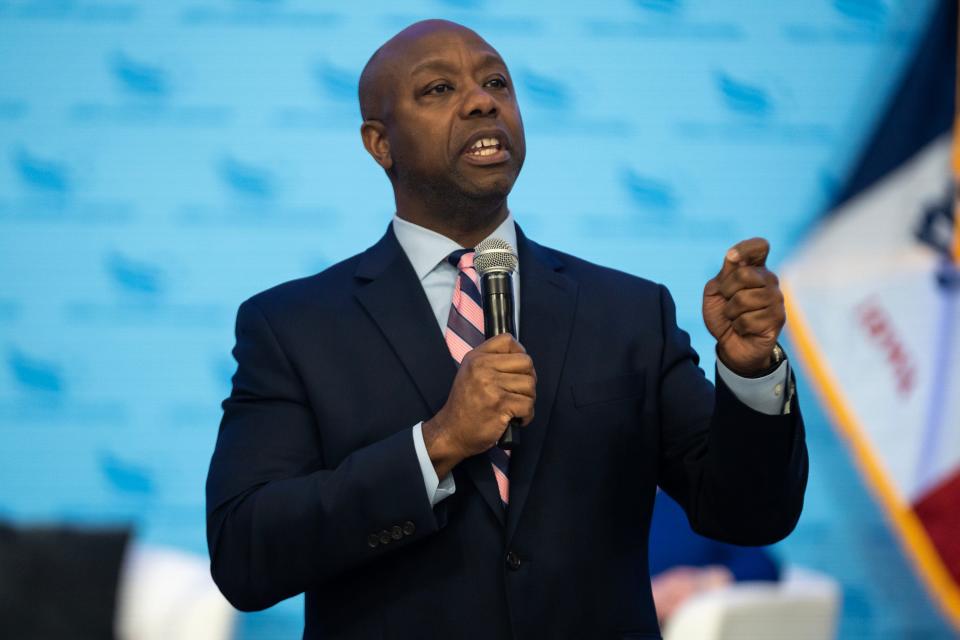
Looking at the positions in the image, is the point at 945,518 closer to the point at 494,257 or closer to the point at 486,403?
the point at 494,257

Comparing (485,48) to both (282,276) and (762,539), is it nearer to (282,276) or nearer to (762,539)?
(762,539)

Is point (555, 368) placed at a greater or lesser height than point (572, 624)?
greater

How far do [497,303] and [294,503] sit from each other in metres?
0.39

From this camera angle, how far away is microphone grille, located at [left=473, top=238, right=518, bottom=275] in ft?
5.87

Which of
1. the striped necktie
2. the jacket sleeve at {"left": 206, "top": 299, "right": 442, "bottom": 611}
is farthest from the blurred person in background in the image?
the jacket sleeve at {"left": 206, "top": 299, "right": 442, "bottom": 611}

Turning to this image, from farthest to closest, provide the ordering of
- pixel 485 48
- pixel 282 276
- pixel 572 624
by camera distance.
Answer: pixel 282 276
pixel 485 48
pixel 572 624

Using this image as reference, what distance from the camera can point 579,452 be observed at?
1.84 metres

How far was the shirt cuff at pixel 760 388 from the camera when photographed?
5.62 feet

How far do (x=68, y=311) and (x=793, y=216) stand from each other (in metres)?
2.54

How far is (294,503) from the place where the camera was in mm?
1720

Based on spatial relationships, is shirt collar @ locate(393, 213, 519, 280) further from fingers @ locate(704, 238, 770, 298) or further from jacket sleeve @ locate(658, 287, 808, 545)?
fingers @ locate(704, 238, 770, 298)

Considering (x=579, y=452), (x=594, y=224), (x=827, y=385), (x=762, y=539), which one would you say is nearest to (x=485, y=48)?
(x=579, y=452)

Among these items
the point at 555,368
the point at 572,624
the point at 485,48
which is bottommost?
the point at 572,624

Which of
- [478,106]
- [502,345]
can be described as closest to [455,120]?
[478,106]
